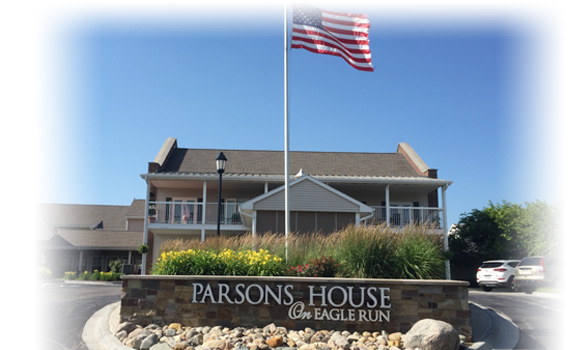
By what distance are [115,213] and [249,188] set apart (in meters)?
20.3

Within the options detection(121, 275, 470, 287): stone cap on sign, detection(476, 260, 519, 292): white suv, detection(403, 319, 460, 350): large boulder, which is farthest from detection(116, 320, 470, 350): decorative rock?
detection(476, 260, 519, 292): white suv

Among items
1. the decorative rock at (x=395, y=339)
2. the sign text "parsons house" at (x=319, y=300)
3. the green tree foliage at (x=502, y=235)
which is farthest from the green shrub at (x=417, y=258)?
the green tree foliage at (x=502, y=235)

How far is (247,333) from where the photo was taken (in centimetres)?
792

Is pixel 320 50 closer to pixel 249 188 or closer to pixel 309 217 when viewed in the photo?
pixel 309 217

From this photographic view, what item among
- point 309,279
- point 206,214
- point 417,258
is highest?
point 206,214

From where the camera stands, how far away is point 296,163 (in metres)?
27.8

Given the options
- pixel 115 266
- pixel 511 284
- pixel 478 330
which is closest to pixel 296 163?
pixel 115 266

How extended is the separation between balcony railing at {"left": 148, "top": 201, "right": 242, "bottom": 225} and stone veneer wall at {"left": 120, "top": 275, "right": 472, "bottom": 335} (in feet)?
45.7

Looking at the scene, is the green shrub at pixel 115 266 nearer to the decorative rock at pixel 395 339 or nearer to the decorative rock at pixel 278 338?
the decorative rock at pixel 278 338

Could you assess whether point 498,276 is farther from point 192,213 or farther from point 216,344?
point 216,344

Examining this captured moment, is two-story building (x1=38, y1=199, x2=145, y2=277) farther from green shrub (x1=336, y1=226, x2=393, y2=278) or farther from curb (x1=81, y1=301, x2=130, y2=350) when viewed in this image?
green shrub (x1=336, y1=226, x2=393, y2=278)

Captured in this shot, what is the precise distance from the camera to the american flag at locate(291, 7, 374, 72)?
12.3m

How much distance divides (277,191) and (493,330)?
10.7 meters

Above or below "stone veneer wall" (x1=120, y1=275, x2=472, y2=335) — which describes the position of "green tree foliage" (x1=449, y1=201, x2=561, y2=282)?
above
